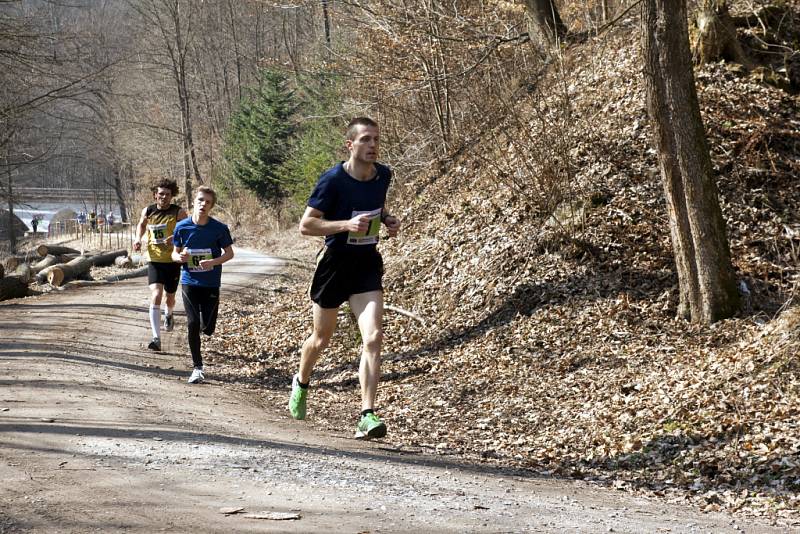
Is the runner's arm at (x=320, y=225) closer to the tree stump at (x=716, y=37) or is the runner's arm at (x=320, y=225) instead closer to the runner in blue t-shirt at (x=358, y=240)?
the runner in blue t-shirt at (x=358, y=240)

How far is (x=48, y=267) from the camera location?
75.2ft

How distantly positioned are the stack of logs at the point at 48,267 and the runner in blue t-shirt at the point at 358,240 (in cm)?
1228

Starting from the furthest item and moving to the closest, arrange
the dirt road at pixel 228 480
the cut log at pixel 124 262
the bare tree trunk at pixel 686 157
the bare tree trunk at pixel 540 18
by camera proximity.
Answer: the cut log at pixel 124 262, the bare tree trunk at pixel 540 18, the bare tree trunk at pixel 686 157, the dirt road at pixel 228 480

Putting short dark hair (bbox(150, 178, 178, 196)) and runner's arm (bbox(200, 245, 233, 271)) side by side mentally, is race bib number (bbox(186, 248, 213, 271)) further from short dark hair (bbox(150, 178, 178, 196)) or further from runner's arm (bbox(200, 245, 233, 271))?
short dark hair (bbox(150, 178, 178, 196))

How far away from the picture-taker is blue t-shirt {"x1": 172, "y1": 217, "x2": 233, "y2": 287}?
33.6 feet

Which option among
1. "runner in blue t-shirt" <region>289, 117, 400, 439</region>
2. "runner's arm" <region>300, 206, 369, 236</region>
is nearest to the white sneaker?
"runner in blue t-shirt" <region>289, 117, 400, 439</region>

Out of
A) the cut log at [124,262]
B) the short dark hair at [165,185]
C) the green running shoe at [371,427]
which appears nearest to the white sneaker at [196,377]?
the short dark hair at [165,185]

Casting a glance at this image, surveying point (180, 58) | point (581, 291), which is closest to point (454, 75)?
point (581, 291)

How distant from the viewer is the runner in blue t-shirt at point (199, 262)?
10.2 m

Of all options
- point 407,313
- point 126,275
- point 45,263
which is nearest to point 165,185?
point 407,313

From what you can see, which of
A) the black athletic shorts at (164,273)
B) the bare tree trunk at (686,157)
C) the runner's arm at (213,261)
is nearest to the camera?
the bare tree trunk at (686,157)

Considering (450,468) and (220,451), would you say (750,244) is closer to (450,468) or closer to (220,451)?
(450,468)

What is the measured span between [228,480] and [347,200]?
98.7 inches

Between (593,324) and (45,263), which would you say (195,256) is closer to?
(593,324)
